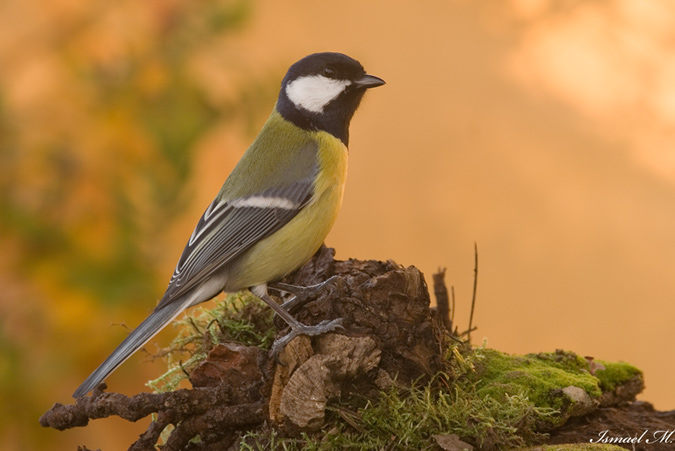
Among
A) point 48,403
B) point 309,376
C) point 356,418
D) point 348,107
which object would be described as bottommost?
point 48,403

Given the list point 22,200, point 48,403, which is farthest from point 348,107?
point 48,403

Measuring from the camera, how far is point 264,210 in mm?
2451

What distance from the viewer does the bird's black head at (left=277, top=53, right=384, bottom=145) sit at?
2.72 meters

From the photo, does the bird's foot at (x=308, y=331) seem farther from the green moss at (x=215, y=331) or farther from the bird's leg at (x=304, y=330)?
the green moss at (x=215, y=331)

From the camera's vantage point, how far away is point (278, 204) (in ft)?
8.04

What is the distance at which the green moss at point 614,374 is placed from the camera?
2.54 metres

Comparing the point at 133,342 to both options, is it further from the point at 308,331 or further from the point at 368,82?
the point at 368,82

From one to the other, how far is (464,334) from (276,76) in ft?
5.98

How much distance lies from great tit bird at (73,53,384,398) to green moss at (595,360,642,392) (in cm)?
122

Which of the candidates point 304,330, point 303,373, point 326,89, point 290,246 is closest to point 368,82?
point 326,89

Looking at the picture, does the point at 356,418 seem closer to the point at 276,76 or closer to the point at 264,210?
the point at 264,210

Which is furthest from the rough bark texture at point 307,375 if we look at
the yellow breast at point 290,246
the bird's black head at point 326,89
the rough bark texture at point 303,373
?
the bird's black head at point 326,89

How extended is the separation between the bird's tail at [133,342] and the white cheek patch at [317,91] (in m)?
0.96

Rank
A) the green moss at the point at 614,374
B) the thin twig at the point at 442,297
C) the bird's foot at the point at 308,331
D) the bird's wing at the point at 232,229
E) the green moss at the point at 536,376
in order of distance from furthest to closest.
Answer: the thin twig at the point at 442,297, the green moss at the point at 614,374, the bird's wing at the point at 232,229, the green moss at the point at 536,376, the bird's foot at the point at 308,331
